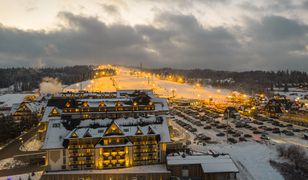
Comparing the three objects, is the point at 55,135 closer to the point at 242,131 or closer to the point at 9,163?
the point at 9,163

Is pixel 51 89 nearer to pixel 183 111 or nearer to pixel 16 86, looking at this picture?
pixel 16 86

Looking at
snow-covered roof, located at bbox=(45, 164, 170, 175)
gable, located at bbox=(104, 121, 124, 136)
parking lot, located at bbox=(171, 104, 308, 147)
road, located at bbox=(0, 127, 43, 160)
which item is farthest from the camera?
parking lot, located at bbox=(171, 104, 308, 147)

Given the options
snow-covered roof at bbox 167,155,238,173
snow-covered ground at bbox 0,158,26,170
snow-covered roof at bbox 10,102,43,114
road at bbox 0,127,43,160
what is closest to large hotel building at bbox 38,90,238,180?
snow-covered roof at bbox 167,155,238,173

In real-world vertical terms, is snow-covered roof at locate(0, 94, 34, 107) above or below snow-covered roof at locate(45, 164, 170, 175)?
above

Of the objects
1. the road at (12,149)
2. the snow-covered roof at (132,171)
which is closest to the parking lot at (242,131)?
the snow-covered roof at (132,171)

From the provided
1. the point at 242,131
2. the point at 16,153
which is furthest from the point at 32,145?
the point at 242,131

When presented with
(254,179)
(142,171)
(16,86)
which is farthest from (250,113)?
(16,86)

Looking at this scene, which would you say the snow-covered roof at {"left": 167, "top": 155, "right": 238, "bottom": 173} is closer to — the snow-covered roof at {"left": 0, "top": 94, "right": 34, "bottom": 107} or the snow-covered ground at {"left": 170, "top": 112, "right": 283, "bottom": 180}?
the snow-covered ground at {"left": 170, "top": 112, "right": 283, "bottom": 180}
